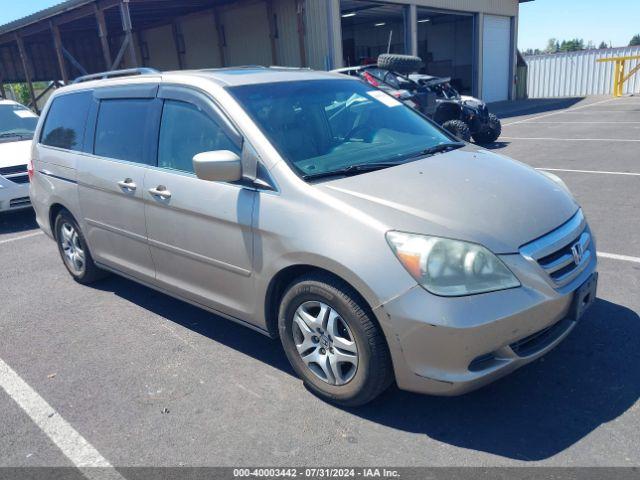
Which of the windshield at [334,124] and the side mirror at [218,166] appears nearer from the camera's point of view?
the side mirror at [218,166]

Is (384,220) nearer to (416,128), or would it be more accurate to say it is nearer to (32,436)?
(416,128)

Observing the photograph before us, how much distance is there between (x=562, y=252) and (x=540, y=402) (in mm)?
800

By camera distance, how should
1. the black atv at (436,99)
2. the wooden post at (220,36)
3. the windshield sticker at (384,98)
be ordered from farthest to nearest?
the wooden post at (220,36)
the black atv at (436,99)
the windshield sticker at (384,98)

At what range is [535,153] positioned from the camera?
10.9 m

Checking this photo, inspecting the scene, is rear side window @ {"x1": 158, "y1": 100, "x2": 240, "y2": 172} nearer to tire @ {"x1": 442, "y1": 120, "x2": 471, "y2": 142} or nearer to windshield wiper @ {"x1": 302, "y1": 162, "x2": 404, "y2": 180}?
windshield wiper @ {"x1": 302, "y1": 162, "x2": 404, "y2": 180}

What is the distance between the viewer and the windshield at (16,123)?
28.7ft

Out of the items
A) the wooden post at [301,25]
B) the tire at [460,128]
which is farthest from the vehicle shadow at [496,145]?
the wooden post at [301,25]

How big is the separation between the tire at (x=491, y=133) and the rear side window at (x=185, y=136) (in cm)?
960

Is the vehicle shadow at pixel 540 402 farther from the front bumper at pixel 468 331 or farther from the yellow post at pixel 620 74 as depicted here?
the yellow post at pixel 620 74

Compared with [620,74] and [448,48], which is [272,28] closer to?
[448,48]

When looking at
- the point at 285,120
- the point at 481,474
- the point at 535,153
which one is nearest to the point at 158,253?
the point at 285,120

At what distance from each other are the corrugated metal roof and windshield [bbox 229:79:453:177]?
1436cm

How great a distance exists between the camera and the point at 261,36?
20047 mm

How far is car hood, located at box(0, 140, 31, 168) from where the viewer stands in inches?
305
